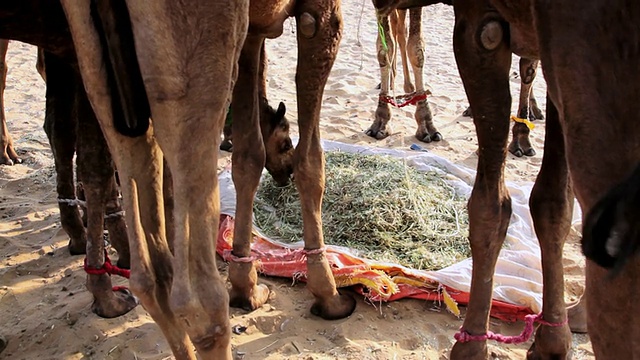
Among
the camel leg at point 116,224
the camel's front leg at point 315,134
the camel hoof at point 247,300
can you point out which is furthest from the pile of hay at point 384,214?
the camel leg at point 116,224

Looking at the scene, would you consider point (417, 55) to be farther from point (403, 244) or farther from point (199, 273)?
point (199, 273)

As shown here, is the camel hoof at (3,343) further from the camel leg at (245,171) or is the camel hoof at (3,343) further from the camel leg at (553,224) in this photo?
the camel leg at (553,224)

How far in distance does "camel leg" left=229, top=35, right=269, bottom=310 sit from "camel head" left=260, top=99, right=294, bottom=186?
0.81 m

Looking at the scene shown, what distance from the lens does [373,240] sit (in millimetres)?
4961

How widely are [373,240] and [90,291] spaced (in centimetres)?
223

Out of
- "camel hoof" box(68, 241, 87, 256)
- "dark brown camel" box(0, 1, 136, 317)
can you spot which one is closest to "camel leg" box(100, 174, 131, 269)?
"dark brown camel" box(0, 1, 136, 317)

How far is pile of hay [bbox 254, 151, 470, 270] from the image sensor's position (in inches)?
193

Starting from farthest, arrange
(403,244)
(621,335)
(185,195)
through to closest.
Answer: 1. (403,244)
2. (185,195)
3. (621,335)

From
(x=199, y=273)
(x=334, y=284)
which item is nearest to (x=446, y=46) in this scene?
(x=334, y=284)

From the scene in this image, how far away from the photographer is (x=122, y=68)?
2.16 metres

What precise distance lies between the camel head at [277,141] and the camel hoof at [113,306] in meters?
1.79

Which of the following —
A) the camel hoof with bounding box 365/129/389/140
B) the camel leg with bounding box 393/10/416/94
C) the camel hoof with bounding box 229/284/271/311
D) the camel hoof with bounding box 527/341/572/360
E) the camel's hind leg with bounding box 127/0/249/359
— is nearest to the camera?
the camel's hind leg with bounding box 127/0/249/359

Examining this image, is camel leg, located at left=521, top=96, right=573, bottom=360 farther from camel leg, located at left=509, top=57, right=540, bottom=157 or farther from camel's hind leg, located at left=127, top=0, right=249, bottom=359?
camel leg, located at left=509, top=57, right=540, bottom=157

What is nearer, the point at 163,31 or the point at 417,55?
the point at 163,31
